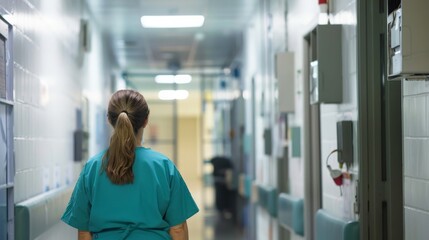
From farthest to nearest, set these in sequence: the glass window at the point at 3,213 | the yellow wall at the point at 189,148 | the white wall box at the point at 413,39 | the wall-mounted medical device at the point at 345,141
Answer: the yellow wall at the point at 189,148, the wall-mounted medical device at the point at 345,141, the glass window at the point at 3,213, the white wall box at the point at 413,39

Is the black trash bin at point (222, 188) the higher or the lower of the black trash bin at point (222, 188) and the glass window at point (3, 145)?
the lower

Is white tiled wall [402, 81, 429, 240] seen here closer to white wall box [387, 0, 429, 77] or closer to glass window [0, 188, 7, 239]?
white wall box [387, 0, 429, 77]

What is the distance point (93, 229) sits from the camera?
3107 millimetres

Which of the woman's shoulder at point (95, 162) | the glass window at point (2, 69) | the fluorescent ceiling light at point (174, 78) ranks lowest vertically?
the woman's shoulder at point (95, 162)

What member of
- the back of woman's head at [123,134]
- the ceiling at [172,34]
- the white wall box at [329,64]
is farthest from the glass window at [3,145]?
the ceiling at [172,34]

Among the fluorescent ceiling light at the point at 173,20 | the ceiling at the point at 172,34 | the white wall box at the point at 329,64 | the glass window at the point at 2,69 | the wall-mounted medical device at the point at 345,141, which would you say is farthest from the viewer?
the fluorescent ceiling light at the point at 173,20

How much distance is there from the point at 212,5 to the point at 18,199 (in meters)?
4.95

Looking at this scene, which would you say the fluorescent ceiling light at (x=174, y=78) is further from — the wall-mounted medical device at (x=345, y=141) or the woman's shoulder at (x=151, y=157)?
the woman's shoulder at (x=151, y=157)

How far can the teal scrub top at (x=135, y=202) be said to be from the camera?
120 inches

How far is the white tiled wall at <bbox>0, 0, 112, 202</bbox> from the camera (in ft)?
14.3

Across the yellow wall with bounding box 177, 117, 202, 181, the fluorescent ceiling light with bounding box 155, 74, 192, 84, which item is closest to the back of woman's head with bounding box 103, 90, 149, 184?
the fluorescent ceiling light with bounding box 155, 74, 192, 84

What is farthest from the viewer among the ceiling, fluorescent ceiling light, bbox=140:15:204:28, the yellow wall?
the yellow wall

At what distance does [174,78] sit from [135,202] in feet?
41.2

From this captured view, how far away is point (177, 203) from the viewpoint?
123 inches
